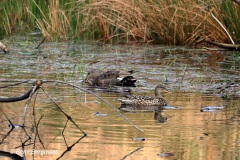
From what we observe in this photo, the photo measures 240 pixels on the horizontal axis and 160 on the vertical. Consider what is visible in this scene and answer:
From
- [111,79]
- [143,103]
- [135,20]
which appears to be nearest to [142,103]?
[143,103]

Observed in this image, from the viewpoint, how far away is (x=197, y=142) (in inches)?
256

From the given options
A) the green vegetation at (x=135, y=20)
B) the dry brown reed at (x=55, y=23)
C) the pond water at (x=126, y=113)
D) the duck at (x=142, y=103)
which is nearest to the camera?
the pond water at (x=126, y=113)

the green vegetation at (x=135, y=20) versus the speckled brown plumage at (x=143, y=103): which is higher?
the green vegetation at (x=135, y=20)

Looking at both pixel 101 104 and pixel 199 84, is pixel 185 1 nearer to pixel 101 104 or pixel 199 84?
pixel 199 84

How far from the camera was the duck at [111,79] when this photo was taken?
35.6 ft

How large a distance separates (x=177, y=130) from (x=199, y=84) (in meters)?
3.63

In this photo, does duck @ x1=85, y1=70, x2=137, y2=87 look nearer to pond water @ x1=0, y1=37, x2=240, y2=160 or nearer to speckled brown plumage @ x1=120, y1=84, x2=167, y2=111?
pond water @ x1=0, y1=37, x2=240, y2=160

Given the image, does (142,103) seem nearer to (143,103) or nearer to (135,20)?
(143,103)

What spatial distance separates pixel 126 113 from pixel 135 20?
24.0 feet

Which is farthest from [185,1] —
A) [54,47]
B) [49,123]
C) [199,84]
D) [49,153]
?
[49,153]

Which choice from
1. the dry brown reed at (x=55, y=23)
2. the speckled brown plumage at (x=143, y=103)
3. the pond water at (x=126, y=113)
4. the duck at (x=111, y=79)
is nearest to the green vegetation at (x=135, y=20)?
the dry brown reed at (x=55, y=23)

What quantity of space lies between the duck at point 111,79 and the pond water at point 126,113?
17 centimetres

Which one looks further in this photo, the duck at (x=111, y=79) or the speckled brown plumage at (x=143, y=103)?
the duck at (x=111, y=79)

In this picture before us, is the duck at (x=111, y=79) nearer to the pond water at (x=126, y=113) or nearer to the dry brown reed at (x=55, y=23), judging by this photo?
the pond water at (x=126, y=113)
